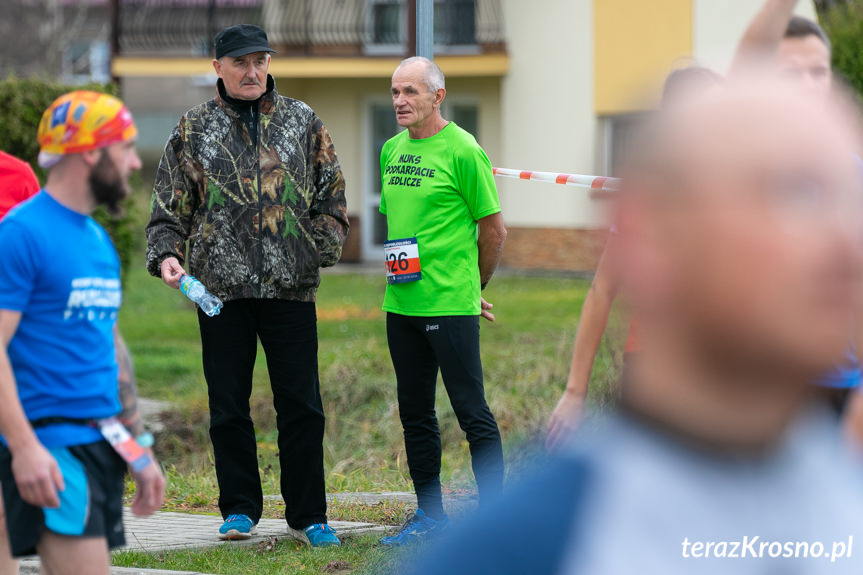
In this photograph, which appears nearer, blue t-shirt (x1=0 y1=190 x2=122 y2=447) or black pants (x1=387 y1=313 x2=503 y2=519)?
blue t-shirt (x1=0 y1=190 x2=122 y2=447)

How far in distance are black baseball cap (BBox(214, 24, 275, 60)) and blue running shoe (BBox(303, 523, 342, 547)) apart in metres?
2.15

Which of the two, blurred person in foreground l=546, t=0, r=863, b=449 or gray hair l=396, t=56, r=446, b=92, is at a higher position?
gray hair l=396, t=56, r=446, b=92

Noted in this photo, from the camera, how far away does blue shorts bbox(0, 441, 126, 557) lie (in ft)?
10.4

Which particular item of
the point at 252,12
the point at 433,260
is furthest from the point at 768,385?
the point at 252,12

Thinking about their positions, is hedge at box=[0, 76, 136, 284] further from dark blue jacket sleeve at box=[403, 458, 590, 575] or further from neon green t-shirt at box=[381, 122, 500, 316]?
dark blue jacket sleeve at box=[403, 458, 590, 575]

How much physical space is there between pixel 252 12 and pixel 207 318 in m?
24.5

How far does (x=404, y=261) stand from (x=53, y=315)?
2.47 m

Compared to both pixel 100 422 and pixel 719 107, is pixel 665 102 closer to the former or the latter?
pixel 719 107

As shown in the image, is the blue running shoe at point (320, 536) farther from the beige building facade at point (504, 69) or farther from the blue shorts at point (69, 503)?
the beige building facade at point (504, 69)

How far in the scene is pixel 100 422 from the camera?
3273 millimetres

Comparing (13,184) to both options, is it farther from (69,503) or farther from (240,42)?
(69,503)

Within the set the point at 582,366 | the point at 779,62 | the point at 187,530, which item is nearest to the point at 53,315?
the point at 582,366

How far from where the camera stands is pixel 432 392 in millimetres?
5652

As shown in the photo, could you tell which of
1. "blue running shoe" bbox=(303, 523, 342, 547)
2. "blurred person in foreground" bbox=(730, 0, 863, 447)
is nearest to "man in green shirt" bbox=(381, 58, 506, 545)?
"blue running shoe" bbox=(303, 523, 342, 547)
